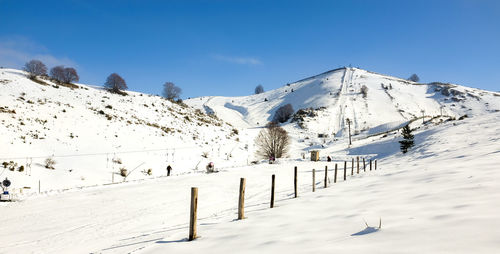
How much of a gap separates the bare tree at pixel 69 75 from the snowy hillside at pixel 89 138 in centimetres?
606

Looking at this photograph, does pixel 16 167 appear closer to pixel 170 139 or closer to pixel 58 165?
pixel 58 165

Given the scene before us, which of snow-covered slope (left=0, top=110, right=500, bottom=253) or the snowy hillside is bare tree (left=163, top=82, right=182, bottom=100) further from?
snow-covered slope (left=0, top=110, right=500, bottom=253)

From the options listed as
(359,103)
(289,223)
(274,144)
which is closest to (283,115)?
(359,103)

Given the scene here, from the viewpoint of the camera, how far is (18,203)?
17.3 meters

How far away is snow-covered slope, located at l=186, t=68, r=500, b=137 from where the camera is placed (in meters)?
92.0

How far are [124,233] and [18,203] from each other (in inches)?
503

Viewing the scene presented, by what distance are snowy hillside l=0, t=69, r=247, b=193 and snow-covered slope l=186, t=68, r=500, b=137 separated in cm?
4974

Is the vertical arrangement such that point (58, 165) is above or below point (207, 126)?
below

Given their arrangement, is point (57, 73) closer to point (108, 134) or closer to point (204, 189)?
point (108, 134)

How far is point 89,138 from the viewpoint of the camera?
113 feet

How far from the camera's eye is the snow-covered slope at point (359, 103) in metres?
92.0

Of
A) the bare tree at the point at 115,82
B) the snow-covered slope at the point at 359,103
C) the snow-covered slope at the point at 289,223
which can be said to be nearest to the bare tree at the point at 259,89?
the snow-covered slope at the point at 359,103

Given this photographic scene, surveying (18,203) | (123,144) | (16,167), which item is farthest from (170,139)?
(18,203)

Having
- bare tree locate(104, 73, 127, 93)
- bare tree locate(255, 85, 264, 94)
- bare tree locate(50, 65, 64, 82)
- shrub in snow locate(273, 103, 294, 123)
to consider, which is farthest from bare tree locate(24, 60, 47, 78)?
bare tree locate(255, 85, 264, 94)
